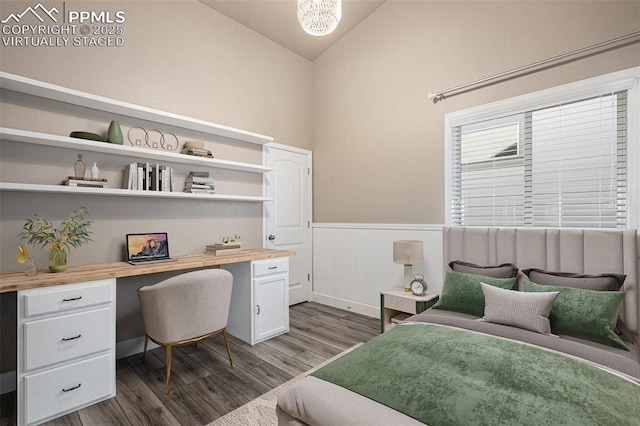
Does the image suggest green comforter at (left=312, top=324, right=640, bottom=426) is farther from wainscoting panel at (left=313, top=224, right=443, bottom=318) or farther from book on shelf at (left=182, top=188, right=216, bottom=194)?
book on shelf at (left=182, top=188, right=216, bottom=194)

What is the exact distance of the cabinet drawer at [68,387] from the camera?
5.63ft

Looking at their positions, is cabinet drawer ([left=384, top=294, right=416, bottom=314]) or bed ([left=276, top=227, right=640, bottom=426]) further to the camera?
cabinet drawer ([left=384, top=294, right=416, bottom=314])

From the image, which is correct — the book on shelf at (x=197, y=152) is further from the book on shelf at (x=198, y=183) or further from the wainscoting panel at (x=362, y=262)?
the wainscoting panel at (x=362, y=262)

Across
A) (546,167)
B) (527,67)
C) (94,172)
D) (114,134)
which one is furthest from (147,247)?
(527,67)

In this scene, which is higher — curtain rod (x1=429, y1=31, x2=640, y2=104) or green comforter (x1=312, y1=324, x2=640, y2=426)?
curtain rod (x1=429, y1=31, x2=640, y2=104)

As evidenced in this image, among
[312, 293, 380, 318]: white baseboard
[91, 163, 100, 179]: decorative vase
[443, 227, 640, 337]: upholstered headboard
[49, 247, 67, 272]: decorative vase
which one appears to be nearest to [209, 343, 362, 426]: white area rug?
[49, 247, 67, 272]: decorative vase

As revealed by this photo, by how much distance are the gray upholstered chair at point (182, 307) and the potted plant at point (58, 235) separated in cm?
61

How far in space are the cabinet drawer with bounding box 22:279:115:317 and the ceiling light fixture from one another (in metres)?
2.43

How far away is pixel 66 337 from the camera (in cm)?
183

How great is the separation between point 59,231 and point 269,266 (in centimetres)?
172

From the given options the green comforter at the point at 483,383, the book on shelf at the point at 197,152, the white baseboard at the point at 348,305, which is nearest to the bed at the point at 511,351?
the green comforter at the point at 483,383

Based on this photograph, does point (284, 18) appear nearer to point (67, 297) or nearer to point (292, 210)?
point (292, 210)

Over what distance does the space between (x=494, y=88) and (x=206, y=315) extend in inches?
126

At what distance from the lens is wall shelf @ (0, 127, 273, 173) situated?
6.50ft
